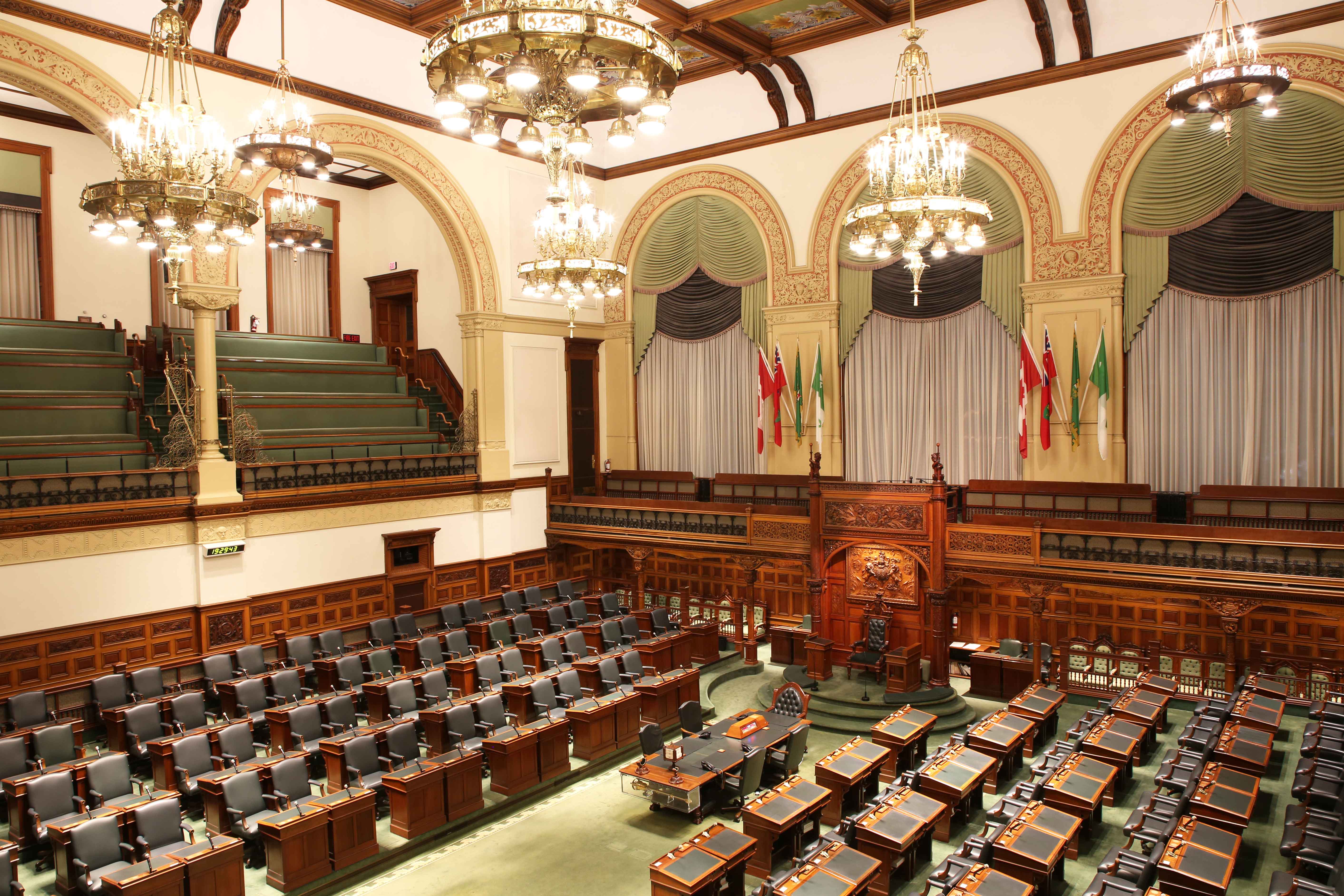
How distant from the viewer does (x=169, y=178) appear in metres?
6.71

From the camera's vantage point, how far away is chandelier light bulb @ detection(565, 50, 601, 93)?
16.1 ft

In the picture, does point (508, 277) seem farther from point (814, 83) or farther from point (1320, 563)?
point (1320, 563)

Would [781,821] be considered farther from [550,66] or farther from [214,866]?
[550,66]

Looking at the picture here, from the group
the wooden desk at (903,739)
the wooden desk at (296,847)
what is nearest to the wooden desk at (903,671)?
the wooden desk at (903,739)

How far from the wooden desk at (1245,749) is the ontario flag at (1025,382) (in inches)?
227

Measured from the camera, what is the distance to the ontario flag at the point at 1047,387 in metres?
13.2

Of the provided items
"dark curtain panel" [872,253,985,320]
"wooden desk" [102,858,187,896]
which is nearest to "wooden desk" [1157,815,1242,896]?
"wooden desk" [102,858,187,896]

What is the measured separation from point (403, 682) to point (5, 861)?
4.29 metres

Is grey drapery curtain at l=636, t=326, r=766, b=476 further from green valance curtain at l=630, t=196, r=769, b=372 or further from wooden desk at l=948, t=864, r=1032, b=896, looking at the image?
wooden desk at l=948, t=864, r=1032, b=896

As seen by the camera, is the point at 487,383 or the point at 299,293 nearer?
the point at 487,383

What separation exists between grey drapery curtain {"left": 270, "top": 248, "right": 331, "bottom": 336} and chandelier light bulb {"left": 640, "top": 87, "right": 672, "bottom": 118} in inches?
606

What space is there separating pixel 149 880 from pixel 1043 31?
14.4 metres

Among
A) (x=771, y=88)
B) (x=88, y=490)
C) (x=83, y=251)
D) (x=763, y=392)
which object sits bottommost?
(x=88, y=490)

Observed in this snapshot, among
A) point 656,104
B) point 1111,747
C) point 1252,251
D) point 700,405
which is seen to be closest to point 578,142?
point 656,104
